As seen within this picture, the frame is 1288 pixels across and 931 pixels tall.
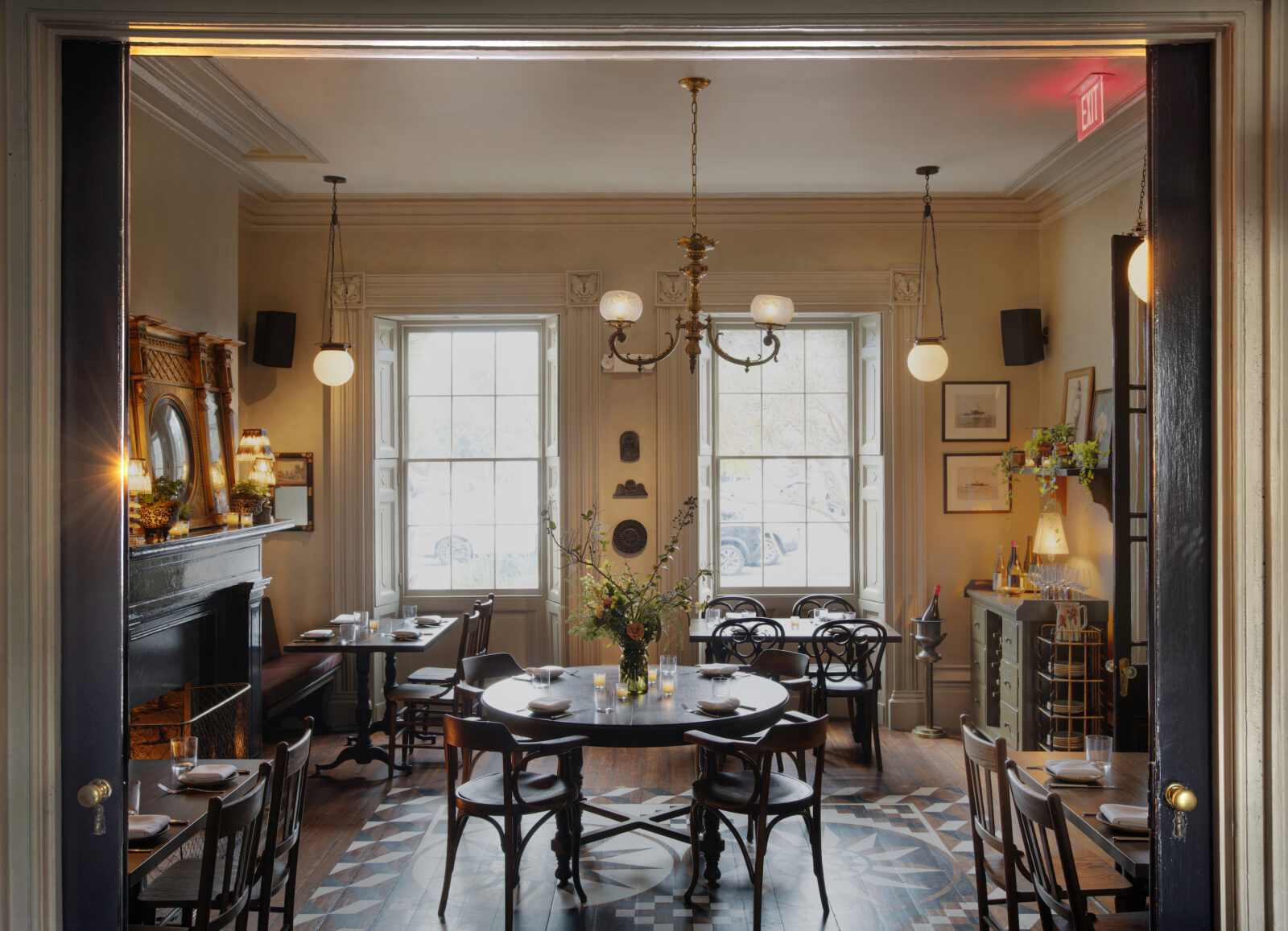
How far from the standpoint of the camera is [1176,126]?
176cm

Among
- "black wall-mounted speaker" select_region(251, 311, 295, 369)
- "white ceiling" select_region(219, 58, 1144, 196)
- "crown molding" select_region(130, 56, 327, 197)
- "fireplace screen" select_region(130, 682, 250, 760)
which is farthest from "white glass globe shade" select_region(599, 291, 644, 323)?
"black wall-mounted speaker" select_region(251, 311, 295, 369)

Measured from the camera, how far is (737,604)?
275 inches

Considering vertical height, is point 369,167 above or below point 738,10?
above

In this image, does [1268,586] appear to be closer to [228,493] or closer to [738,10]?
[738,10]

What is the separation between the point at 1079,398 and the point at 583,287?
11.3 feet

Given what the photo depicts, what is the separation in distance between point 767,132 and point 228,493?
12.2ft

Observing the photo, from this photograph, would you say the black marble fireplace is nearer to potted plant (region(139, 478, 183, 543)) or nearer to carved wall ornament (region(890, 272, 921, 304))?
potted plant (region(139, 478, 183, 543))

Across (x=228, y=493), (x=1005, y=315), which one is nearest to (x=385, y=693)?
(x=228, y=493)

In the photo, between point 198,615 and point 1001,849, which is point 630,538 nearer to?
point 198,615

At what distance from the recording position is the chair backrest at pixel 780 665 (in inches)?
200

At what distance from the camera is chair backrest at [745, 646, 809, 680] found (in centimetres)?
508

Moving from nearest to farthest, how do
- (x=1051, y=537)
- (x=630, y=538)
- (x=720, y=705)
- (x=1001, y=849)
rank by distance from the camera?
(x=1001, y=849), (x=720, y=705), (x=1051, y=537), (x=630, y=538)

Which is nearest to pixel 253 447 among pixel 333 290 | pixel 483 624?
pixel 333 290

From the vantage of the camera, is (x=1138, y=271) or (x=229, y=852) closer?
(x=229, y=852)
